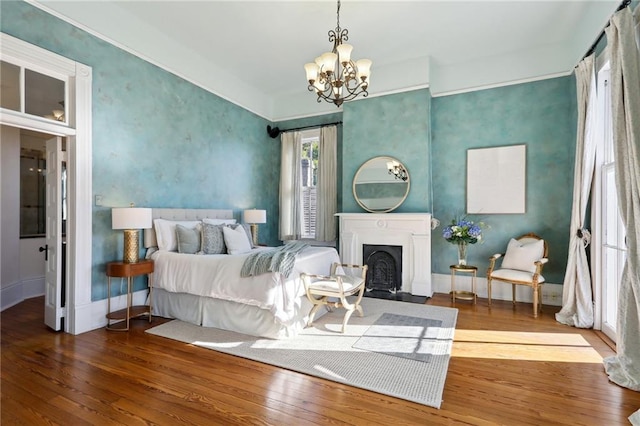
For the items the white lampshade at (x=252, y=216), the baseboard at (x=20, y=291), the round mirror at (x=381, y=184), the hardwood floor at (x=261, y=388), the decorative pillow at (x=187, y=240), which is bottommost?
the hardwood floor at (x=261, y=388)

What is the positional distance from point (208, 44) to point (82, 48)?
1553mm

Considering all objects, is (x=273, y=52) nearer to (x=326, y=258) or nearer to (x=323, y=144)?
(x=323, y=144)

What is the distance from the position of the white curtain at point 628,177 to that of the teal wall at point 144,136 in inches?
186

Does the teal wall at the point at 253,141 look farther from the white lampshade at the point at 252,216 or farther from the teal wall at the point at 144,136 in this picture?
the white lampshade at the point at 252,216

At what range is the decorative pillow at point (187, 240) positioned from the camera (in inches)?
150

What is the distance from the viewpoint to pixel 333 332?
10.3ft

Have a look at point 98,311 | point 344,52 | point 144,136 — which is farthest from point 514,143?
point 98,311

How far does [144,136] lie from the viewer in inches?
153

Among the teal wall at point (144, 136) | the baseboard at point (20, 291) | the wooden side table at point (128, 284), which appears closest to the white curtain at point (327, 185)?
the teal wall at point (144, 136)

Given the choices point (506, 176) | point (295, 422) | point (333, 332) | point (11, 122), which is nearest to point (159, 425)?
point (295, 422)

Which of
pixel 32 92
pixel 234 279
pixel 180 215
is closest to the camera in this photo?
pixel 32 92

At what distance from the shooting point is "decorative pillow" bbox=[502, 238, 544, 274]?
4.01 meters

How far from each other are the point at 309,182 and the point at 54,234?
3.85 m

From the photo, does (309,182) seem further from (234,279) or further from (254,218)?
(234,279)
